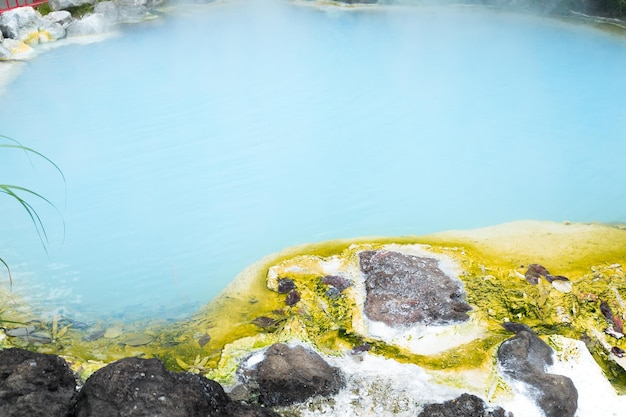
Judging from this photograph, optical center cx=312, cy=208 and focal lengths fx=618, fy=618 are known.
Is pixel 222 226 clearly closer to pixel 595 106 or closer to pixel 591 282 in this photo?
pixel 591 282

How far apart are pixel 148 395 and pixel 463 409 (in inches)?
53.6

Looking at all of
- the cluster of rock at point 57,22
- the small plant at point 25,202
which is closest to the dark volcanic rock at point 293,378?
the small plant at point 25,202

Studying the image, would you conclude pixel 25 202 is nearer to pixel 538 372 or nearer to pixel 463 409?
pixel 463 409

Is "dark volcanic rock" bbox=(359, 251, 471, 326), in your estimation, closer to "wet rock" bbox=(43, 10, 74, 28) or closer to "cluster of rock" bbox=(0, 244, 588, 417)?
"cluster of rock" bbox=(0, 244, 588, 417)

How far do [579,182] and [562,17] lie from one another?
4.11 m

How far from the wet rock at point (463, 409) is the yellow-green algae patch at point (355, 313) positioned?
6.8 inches

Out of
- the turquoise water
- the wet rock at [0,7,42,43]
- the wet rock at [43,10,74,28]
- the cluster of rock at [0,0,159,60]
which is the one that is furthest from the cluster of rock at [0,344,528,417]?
the wet rock at [43,10,74,28]

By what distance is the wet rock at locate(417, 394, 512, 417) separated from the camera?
265cm

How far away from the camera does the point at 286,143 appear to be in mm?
5598

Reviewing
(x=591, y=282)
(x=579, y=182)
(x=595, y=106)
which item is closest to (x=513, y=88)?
(x=595, y=106)

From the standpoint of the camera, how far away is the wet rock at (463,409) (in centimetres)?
265

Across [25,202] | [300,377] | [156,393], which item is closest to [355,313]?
[300,377]

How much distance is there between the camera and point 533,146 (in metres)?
5.49

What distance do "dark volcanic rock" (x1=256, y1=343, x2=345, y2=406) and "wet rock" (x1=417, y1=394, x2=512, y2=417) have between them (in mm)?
424
